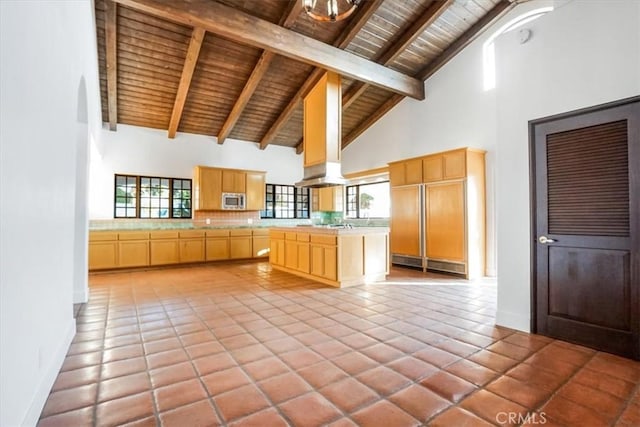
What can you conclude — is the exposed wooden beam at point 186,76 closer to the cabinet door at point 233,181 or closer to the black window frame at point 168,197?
the black window frame at point 168,197

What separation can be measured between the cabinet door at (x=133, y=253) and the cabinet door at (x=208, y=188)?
4.94ft

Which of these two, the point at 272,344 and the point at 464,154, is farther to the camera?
the point at 464,154

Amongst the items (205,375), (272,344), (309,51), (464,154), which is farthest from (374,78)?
(205,375)

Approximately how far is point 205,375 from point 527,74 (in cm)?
384

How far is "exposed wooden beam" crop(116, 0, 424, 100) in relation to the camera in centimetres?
430

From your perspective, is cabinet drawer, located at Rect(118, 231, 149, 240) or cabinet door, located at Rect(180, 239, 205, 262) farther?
cabinet door, located at Rect(180, 239, 205, 262)

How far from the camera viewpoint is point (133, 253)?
649cm

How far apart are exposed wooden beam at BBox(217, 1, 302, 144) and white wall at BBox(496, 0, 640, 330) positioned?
10.5 feet

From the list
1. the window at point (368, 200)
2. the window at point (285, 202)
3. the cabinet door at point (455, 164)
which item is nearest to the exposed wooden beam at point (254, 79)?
the window at point (285, 202)

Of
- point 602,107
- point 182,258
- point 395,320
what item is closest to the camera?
point 602,107

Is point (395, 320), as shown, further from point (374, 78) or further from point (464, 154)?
point (374, 78)

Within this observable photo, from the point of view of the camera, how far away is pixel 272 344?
268cm

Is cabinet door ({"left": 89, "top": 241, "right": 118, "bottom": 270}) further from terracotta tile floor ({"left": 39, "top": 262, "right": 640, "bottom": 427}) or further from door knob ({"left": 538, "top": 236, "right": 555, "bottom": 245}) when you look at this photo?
door knob ({"left": 538, "top": 236, "right": 555, "bottom": 245})

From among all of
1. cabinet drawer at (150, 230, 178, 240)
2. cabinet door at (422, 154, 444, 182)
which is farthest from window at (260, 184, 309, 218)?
cabinet door at (422, 154, 444, 182)
